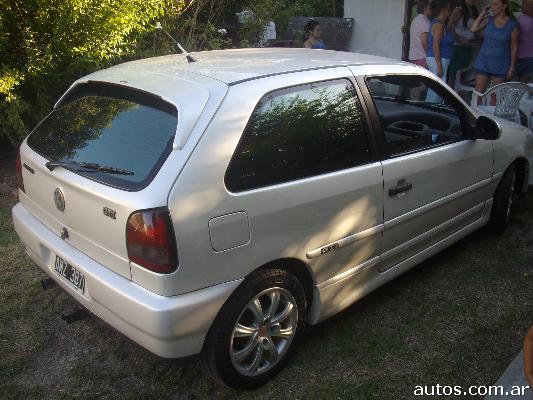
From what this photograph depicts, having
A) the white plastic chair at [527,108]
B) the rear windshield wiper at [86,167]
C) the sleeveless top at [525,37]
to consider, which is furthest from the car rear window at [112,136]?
the sleeveless top at [525,37]

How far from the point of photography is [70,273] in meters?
2.84

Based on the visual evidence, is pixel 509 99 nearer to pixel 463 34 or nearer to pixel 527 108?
pixel 527 108

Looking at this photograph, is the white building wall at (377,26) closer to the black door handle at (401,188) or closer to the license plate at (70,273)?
the black door handle at (401,188)

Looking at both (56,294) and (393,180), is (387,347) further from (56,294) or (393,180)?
(56,294)

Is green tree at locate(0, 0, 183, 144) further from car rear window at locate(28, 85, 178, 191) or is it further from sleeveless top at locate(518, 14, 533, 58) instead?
sleeveless top at locate(518, 14, 533, 58)

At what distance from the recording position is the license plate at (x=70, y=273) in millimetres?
2758

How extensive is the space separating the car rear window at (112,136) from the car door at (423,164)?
130 centimetres

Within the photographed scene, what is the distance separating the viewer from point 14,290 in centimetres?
392

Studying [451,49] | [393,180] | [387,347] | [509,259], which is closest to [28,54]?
[393,180]

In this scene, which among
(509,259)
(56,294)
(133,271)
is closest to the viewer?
(133,271)

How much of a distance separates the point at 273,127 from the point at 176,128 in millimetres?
510

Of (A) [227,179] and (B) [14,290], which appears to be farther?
(B) [14,290]

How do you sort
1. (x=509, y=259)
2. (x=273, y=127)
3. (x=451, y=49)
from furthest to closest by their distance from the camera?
(x=451, y=49) < (x=509, y=259) < (x=273, y=127)

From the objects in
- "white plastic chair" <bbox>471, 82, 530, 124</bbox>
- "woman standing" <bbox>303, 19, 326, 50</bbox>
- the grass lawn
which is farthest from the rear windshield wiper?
"woman standing" <bbox>303, 19, 326, 50</bbox>
